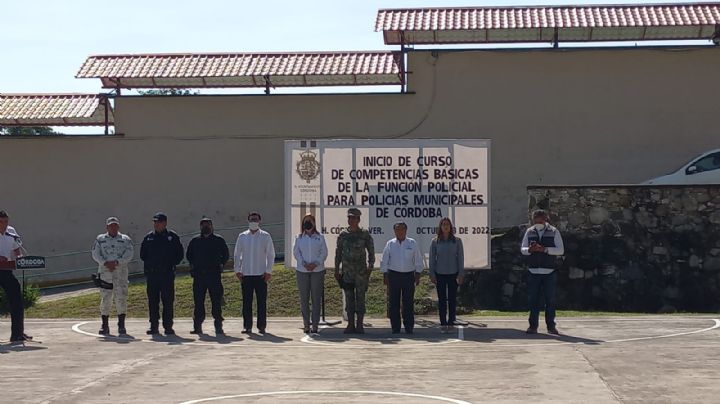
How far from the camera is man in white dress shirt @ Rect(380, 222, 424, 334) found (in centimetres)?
1661

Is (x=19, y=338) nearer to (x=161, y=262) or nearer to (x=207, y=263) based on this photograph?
(x=161, y=262)

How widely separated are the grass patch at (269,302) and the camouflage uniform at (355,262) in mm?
3713

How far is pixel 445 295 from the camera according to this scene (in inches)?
675

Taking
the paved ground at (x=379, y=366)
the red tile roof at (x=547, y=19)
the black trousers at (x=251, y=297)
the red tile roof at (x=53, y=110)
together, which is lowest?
the paved ground at (x=379, y=366)

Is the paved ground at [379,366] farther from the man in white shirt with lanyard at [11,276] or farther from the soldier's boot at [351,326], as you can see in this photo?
the man in white shirt with lanyard at [11,276]

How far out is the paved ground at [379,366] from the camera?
Answer: 10.5 m

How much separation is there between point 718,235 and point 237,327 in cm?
1077

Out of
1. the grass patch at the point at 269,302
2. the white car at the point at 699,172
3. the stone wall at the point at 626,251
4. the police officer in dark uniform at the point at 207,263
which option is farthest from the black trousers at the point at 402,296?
the white car at the point at 699,172

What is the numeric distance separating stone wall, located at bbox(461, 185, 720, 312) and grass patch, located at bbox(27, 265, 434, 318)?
2.14 m

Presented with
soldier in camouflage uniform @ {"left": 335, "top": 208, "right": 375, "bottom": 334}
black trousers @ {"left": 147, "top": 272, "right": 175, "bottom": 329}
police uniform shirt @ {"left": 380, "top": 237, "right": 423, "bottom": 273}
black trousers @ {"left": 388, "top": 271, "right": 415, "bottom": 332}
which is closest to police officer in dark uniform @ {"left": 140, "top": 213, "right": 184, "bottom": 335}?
black trousers @ {"left": 147, "top": 272, "right": 175, "bottom": 329}

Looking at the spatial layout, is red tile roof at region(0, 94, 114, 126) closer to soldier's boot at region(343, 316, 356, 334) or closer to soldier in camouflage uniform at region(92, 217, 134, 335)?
Result: soldier in camouflage uniform at region(92, 217, 134, 335)

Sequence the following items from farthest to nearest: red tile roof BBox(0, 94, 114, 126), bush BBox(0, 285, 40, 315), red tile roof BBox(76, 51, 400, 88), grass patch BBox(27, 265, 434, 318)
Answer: red tile roof BBox(0, 94, 114, 126)
red tile roof BBox(76, 51, 400, 88)
bush BBox(0, 285, 40, 315)
grass patch BBox(27, 265, 434, 318)

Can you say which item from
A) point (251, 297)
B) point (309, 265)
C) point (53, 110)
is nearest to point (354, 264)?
point (309, 265)

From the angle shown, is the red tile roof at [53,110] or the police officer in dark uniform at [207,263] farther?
the red tile roof at [53,110]
